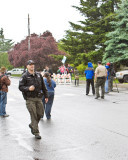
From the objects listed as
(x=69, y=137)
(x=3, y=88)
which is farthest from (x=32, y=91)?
(x=3, y=88)

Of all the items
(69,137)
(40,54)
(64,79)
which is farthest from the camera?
(40,54)

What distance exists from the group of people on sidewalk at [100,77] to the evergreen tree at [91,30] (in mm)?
16354

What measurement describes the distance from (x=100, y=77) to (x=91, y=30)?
75.1 ft

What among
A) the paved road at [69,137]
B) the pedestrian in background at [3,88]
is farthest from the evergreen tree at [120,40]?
the pedestrian in background at [3,88]

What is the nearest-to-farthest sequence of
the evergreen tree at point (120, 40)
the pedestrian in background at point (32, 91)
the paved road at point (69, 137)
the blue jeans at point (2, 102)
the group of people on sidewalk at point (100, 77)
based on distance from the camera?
the paved road at point (69, 137), the pedestrian in background at point (32, 91), the blue jeans at point (2, 102), the group of people on sidewalk at point (100, 77), the evergreen tree at point (120, 40)

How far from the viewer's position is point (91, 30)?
36438 millimetres

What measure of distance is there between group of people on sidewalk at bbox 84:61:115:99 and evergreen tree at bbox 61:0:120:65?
16.4m

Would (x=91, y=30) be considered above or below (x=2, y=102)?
above

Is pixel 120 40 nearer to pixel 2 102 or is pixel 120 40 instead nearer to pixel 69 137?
pixel 2 102

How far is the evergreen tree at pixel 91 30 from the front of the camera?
34.8 m

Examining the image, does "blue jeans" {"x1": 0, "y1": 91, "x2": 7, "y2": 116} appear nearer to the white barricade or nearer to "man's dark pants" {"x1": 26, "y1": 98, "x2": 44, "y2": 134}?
"man's dark pants" {"x1": 26, "y1": 98, "x2": 44, "y2": 134}

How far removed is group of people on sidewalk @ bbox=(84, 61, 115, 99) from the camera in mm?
14307

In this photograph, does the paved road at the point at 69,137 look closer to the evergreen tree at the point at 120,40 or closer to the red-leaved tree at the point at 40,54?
the evergreen tree at the point at 120,40

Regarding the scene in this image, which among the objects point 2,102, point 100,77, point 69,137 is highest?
point 100,77
